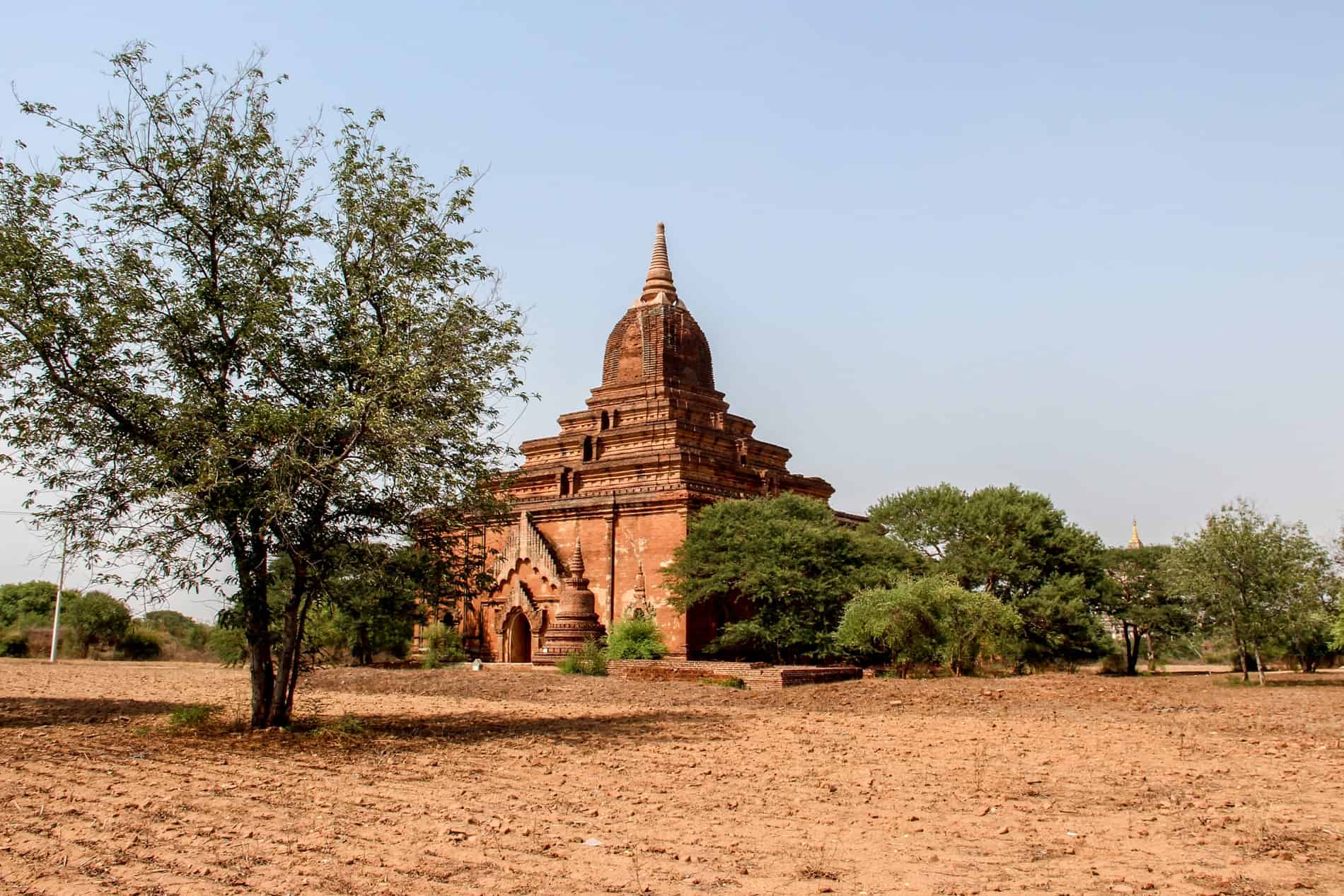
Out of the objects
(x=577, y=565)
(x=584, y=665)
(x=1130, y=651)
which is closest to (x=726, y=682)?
(x=584, y=665)

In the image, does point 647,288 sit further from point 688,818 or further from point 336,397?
point 688,818

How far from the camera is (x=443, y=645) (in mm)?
29828

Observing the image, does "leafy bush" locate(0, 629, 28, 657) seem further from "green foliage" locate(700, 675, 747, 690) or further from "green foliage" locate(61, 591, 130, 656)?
"green foliage" locate(700, 675, 747, 690)

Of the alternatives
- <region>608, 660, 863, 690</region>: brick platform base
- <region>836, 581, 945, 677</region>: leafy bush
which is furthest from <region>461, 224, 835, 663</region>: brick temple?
<region>836, 581, 945, 677</region>: leafy bush

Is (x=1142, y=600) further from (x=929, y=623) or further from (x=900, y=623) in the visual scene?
(x=900, y=623)

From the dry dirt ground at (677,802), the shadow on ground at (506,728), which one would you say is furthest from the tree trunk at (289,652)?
the dry dirt ground at (677,802)

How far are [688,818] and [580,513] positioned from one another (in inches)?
934

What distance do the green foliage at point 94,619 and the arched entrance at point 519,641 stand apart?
20.3 meters

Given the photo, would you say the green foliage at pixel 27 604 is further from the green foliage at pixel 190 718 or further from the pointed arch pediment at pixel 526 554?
the green foliage at pixel 190 718

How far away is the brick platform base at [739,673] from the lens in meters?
21.8

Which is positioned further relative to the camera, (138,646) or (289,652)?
(138,646)

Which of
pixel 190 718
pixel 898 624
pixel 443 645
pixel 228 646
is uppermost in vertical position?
pixel 898 624

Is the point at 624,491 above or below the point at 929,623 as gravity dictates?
above

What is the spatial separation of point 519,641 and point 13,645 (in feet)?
77.1
